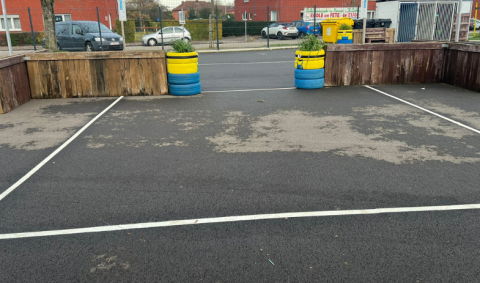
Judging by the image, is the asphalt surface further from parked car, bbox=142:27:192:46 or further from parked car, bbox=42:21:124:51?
parked car, bbox=142:27:192:46

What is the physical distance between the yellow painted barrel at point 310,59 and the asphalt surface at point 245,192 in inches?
106

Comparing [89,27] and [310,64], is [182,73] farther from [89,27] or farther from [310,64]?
[89,27]

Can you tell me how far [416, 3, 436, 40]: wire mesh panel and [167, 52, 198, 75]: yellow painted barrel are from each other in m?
17.8

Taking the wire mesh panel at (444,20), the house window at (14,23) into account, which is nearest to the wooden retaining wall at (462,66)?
the wire mesh panel at (444,20)

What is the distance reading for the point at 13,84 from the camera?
10.0 metres

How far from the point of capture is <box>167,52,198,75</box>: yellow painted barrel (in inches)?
430

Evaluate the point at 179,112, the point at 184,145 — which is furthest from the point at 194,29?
the point at 184,145

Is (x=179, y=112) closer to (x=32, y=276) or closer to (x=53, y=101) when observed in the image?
(x=53, y=101)

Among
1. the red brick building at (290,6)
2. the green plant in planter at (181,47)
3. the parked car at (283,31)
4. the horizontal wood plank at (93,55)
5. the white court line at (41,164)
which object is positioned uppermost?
the red brick building at (290,6)

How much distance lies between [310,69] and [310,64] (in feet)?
0.47

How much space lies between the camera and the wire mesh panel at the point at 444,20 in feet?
75.2

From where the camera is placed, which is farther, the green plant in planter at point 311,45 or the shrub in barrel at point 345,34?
the shrub in barrel at point 345,34

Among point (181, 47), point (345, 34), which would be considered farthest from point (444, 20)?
point (181, 47)

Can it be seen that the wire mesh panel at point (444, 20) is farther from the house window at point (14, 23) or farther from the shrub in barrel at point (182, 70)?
the house window at point (14, 23)
